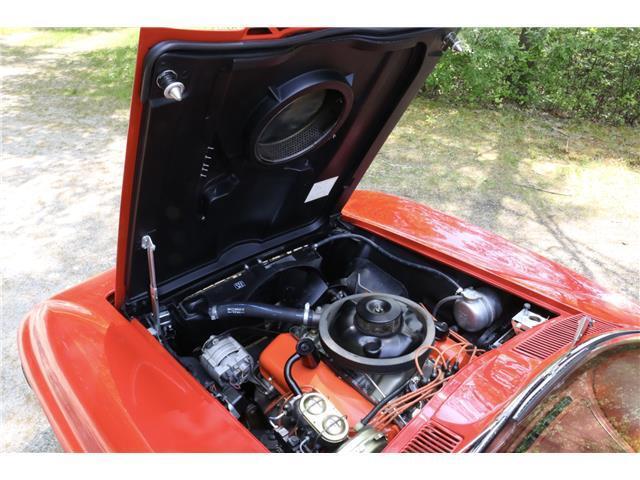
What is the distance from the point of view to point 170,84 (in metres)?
1.24

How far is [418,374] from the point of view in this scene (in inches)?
72.2

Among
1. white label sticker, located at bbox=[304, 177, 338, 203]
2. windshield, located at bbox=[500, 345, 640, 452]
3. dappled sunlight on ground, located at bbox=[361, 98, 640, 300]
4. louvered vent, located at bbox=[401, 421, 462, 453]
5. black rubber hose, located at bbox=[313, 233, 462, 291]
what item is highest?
windshield, located at bbox=[500, 345, 640, 452]

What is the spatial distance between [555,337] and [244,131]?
4.25ft

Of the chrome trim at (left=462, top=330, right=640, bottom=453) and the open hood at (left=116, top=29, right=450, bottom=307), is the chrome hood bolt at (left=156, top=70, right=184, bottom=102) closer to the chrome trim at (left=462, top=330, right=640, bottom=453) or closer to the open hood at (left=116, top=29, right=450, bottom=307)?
the open hood at (left=116, top=29, right=450, bottom=307)

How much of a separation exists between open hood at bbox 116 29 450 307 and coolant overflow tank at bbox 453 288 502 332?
2.42 ft

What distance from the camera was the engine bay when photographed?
1742 millimetres

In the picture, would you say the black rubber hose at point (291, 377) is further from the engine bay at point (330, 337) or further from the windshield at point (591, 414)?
the windshield at point (591, 414)

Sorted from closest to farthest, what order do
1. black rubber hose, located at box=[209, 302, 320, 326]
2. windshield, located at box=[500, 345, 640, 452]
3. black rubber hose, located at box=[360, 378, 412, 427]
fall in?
1. windshield, located at box=[500, 345, 640, 452]
2. black rubber hose, located at box=[360, 378, 412, 427]
3. black rubber hose, located at box=[209, 302, 320, 326]

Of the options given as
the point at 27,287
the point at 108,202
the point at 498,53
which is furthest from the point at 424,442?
the point at 498,53

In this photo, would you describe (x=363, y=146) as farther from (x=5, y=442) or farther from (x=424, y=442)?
(x=5, y=442)

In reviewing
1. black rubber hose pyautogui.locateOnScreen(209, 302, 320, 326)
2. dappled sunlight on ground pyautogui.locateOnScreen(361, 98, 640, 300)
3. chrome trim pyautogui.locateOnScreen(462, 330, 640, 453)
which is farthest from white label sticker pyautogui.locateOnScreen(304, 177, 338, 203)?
dappled sunlight on ground pyautogui.locateOnScreen(361, 98, 640, 300)

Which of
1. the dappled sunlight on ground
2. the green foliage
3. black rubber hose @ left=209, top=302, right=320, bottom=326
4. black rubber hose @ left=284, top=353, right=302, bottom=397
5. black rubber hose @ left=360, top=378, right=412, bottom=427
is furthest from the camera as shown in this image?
the green foliage

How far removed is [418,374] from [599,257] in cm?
274

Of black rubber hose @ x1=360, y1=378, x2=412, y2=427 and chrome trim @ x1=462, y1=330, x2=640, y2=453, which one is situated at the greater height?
chrome trim @ x1=462, y1=330, x2=640, y2=453
